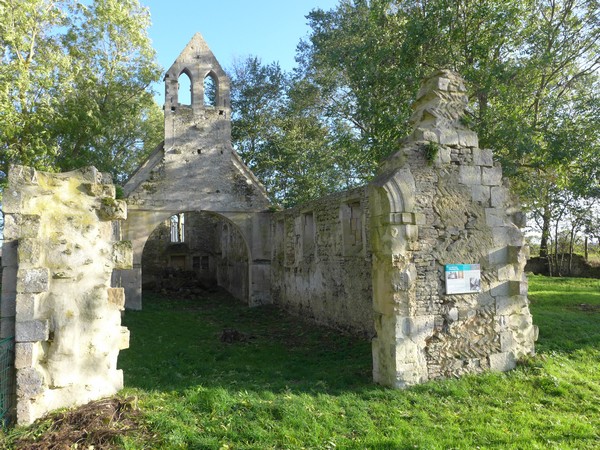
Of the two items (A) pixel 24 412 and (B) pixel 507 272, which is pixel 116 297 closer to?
(A) pixel 24 412

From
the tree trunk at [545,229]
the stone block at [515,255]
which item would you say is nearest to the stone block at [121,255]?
the stone block at [515,255]

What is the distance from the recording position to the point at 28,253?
19.4 ft

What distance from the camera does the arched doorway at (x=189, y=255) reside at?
2427cm

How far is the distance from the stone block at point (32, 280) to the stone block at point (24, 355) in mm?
653

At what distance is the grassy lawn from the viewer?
5.67 metres

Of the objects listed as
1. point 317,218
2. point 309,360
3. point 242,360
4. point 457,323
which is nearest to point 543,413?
point 457,323

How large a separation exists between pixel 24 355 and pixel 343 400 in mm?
4235

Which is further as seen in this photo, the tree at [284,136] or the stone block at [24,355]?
the tree at [284,136]

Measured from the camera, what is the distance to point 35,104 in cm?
1703

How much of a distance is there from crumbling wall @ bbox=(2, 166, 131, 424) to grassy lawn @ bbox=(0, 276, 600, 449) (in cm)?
68

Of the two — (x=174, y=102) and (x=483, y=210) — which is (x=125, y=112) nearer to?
(x=174, y=102)

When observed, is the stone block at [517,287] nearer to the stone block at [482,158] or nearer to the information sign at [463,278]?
the information sign at [463,278]

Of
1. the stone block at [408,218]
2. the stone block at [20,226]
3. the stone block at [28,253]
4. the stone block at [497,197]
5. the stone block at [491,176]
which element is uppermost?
the stone block at [491,176]

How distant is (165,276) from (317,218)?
47.1 feet
